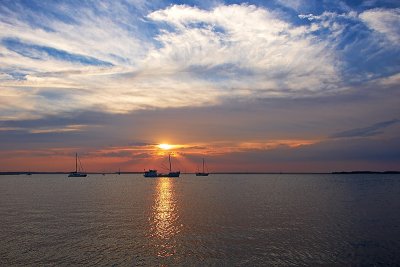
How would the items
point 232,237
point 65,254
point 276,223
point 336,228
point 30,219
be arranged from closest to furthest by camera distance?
point 65,254, point 232,237, point 336,228, point 276,223, point 30,219

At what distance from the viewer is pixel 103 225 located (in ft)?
195

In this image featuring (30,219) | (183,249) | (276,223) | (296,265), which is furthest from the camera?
(30,219)

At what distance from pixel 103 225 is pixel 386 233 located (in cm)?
4660

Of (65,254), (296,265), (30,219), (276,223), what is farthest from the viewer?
(30,219)

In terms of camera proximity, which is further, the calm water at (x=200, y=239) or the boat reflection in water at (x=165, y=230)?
the boat reflection in water at (x=165, y=230)

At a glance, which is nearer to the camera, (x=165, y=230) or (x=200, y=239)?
(x=200, y=239)

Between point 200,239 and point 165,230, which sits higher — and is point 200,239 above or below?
above

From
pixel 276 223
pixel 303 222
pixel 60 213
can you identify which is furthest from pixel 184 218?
pixel 60 213

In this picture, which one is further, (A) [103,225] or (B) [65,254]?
(A) [103,225]

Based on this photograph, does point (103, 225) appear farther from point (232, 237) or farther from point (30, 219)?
point (232, 237)

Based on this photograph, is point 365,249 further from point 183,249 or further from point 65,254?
point 65,254

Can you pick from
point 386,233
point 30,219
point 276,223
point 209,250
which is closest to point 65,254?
point 209,250

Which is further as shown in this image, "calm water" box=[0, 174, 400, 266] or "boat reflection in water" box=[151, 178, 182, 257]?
"boat reflection in water" box=[151, 178, 182, 257]

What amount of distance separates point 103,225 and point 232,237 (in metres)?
24.3
